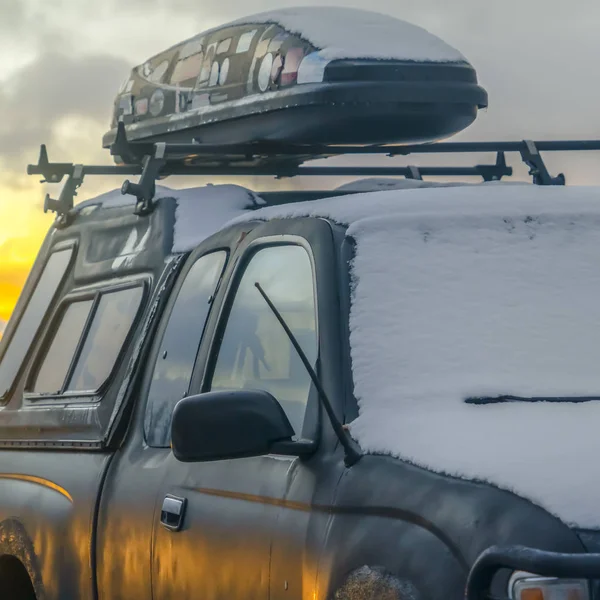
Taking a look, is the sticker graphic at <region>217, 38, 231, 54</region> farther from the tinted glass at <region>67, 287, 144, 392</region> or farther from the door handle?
the door handle

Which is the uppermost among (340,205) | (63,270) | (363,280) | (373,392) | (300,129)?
(300,129)

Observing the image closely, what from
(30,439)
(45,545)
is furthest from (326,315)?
(30,439)

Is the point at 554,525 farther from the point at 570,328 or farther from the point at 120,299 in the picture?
the point at 120,299

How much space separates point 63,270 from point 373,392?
3.12 metres

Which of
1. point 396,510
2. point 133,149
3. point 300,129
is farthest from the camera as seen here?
point 300,129

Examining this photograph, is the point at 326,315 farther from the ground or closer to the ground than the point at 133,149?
closer to the ground

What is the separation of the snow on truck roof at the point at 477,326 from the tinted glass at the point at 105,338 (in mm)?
1088

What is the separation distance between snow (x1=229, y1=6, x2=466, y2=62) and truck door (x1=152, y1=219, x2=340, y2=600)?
2846 mm

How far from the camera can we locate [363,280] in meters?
3.72

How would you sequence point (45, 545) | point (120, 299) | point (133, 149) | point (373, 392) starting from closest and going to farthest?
1. point (373, 392)
2. point (45, 545)
3. point (120, 299)
4. point (133, 149)

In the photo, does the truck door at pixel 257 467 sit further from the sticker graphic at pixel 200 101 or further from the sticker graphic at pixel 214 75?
the sticker graphic at pixel 214 75

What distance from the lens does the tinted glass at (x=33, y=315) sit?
20.6 ft

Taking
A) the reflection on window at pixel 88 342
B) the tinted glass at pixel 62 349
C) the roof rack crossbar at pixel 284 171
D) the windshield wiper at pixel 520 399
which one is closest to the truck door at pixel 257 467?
the windshield wiper at pixel 520 399

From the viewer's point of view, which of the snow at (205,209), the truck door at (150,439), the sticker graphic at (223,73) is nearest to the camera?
the truck door at (150,439)
